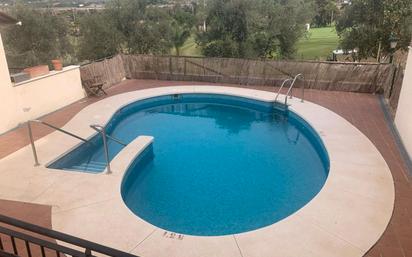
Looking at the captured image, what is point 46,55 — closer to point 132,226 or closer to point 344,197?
point 132,226

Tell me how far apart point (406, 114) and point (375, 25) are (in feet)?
25.6

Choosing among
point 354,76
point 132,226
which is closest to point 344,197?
point 132,226

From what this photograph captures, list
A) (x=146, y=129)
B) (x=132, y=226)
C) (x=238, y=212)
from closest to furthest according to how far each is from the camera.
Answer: (x=132, y=226) → (x=238, y=212) → (x=146, y=129)

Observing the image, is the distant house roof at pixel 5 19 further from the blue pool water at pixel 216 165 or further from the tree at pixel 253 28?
the tree at pixel 253 28

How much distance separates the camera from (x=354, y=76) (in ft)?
41.9

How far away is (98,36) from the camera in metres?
18.6

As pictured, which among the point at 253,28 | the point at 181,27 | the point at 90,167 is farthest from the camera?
the point at 181,27

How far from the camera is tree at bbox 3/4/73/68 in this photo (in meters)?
18.5

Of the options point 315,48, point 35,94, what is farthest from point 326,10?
point 35,94

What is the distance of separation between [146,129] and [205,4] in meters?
10.5

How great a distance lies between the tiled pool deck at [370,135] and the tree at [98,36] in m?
4.40

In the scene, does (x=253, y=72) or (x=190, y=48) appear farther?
(x=190, y=48)

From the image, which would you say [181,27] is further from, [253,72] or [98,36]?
[253,72]

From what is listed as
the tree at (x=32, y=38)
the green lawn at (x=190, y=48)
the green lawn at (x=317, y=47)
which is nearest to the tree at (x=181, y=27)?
the green lawn at (x=190, y=48)
